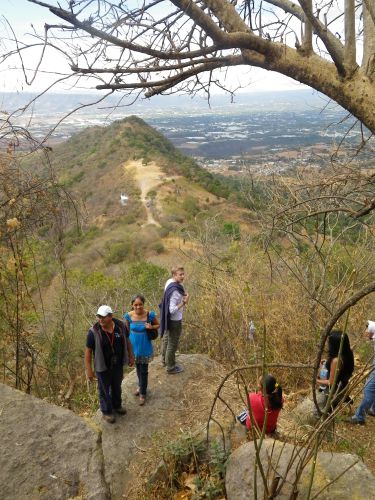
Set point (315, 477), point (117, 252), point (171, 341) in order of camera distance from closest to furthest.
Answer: point (315, 477) → point (171, 341) → point (117, 252)

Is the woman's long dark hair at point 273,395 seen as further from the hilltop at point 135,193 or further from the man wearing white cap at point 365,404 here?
the hilltop at point 135,193

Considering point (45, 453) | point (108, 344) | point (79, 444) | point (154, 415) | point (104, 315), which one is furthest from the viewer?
point (154, 415)

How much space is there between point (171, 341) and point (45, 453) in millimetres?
2703

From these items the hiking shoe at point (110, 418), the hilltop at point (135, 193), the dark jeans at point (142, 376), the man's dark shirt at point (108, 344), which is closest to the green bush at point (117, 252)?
the hilltop at point (135, 193)

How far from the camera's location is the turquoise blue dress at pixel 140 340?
16.3ft

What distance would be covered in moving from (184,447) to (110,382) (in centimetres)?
114

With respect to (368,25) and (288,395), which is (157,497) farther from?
(368,25)

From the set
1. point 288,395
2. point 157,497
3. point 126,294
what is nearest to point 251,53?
point 157,497

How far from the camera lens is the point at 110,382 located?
489 centimetres

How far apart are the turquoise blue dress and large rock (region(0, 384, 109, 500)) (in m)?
1.37

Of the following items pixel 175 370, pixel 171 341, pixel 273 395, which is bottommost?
pixel 175 370

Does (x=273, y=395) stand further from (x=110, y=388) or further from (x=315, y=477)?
(x=110, y=388)

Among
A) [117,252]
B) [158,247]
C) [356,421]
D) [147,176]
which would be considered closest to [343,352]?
[356,421]

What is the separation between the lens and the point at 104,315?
437 centimetres
